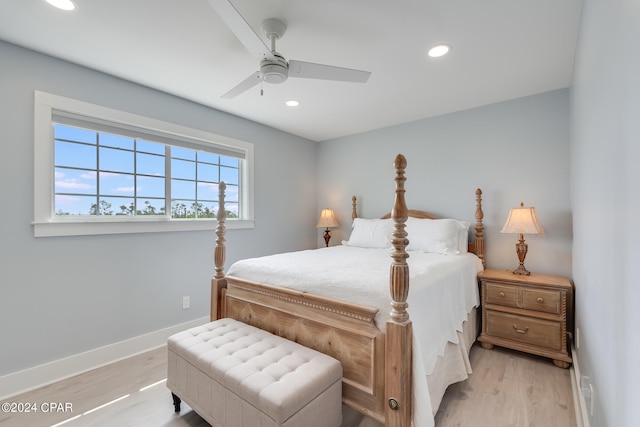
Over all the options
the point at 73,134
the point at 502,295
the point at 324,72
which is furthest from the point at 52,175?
the point at 502,295

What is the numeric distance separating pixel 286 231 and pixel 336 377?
110 inches

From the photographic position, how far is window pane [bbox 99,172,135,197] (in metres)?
2.57

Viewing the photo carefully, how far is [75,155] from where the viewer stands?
7.91ft

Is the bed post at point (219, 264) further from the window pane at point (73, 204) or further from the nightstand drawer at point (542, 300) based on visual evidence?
the nightstand drawer at point (542, 300)

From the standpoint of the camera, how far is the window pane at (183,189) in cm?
305

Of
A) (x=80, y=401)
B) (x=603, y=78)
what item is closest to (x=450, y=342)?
(x=603, y=78)

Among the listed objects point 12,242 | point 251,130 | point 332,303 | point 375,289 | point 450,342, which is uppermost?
point 251,130

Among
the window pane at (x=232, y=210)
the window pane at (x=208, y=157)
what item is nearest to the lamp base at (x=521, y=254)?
the window pane at (x=232, y=210)

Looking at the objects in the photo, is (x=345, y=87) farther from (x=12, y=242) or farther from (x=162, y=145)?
(x=12, y=242)

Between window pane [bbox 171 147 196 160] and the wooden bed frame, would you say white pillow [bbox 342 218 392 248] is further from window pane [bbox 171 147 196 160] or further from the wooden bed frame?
window pane [bbox 171 147 196 160]

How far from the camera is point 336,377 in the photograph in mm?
1496

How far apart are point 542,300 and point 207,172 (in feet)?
11.8

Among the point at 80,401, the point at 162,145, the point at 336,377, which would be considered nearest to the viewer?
the point at 336,377

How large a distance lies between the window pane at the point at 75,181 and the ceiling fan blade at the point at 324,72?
2.02 meters
